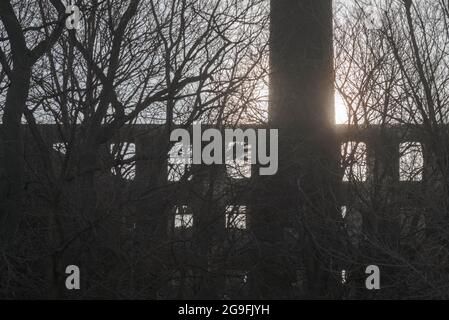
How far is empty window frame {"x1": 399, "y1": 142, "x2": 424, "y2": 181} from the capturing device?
35.1ft

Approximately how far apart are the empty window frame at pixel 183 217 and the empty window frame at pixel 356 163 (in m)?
2.13

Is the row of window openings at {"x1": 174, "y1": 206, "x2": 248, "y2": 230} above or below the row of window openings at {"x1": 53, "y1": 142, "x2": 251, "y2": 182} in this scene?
below

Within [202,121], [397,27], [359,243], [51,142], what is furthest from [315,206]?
[51,142]

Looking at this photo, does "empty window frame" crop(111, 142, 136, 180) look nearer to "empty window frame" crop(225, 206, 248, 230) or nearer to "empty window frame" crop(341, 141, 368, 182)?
"empty window frame" crop(225, 206, 248, 230)

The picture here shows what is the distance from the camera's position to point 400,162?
36.5 feet

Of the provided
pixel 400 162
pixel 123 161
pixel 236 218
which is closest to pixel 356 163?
pixel 400 162

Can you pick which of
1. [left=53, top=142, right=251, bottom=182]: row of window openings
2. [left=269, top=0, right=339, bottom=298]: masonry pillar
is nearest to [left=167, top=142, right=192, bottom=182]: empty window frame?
[left=53, top=142, right=251, bottom=182]: row of window openings

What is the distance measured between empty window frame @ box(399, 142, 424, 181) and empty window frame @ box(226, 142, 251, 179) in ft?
6.25

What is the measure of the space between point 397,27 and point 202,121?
2.77 meters

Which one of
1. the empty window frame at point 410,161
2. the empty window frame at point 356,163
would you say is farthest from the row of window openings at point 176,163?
the empty window frame at point 410,161

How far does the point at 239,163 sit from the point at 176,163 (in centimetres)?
90

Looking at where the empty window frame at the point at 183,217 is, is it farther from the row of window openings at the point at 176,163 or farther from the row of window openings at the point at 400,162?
the row of window openings at the point at 400,162

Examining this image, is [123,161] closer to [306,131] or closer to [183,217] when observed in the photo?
[183,217]

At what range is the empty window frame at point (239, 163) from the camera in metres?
10.7
